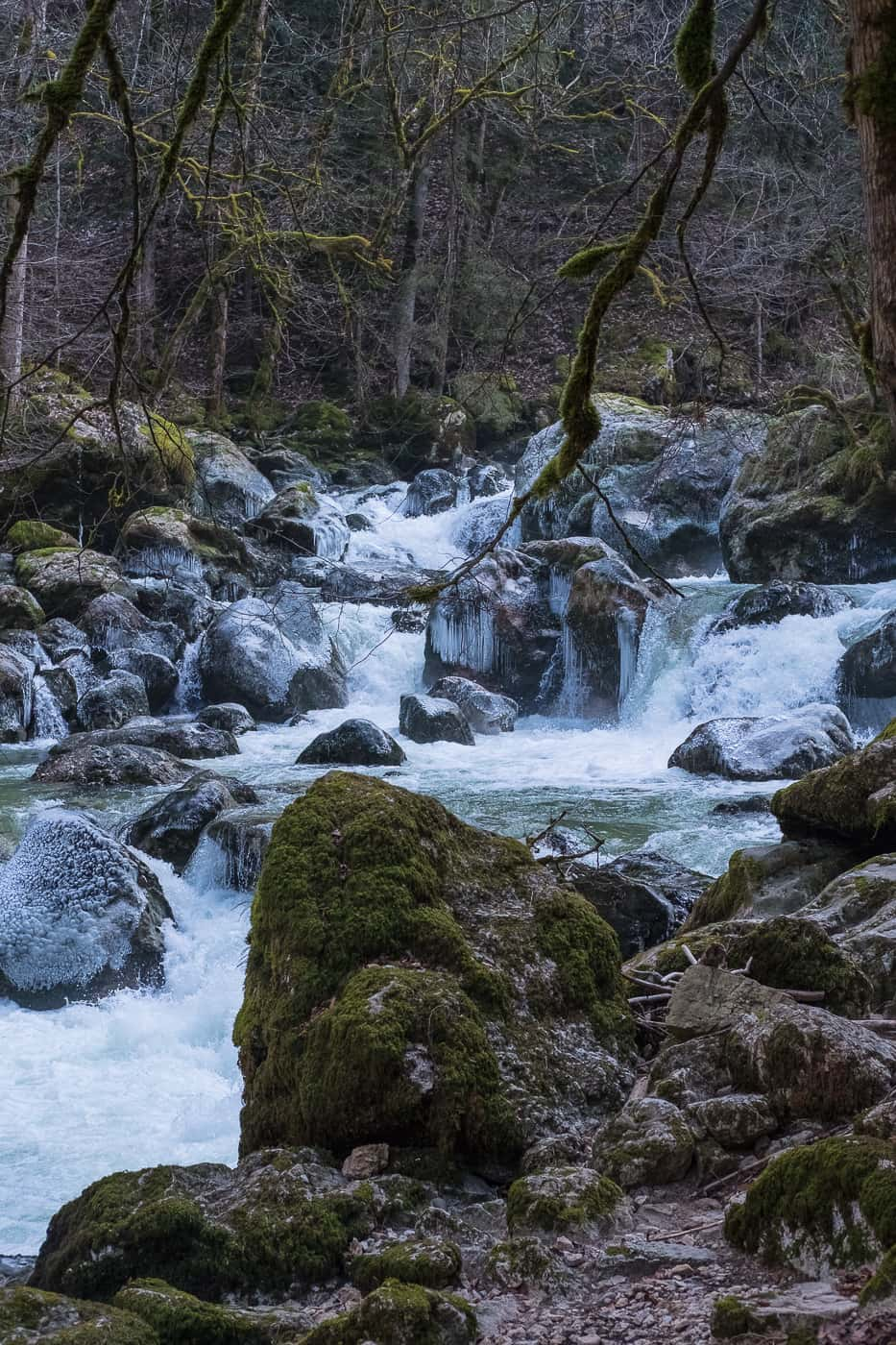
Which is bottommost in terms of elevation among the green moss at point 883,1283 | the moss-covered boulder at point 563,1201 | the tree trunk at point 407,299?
the moss-covered boulder at point 563,1201

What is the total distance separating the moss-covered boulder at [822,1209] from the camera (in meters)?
2.26

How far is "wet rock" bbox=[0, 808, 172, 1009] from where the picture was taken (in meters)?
7.09

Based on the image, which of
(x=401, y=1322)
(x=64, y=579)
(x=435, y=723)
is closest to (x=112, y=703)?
(x=64, y=579)

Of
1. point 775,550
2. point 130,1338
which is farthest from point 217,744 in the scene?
point 130,1338

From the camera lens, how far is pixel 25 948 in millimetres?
7172

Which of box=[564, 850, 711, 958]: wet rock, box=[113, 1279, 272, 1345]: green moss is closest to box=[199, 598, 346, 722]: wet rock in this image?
box=[564, 850, 711, 958]: wet rock

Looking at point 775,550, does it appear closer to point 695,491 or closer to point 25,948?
point 695,491

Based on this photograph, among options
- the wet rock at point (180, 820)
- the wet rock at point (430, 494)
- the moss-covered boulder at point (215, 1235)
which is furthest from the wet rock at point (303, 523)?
the moss-covered boulder at point (215, 1235)

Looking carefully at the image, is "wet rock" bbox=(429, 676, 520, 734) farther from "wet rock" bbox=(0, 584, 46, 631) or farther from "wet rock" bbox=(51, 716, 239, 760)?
"wet rock" bbox=(0, 584, 46, 631)

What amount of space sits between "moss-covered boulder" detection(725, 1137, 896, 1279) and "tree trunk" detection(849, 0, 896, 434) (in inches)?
57.1

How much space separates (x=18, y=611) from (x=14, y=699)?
2.37m

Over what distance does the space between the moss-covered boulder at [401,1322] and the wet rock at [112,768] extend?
9769mm

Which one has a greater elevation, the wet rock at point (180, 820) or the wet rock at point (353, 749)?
the wet rock at point (353, 749)

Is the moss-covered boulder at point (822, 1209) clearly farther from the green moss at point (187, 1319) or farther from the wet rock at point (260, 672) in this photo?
the wet rock at point (260, 672)
